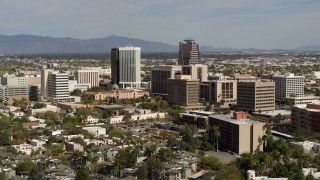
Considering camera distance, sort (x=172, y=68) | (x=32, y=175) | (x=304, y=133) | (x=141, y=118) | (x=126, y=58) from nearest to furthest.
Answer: (x=32, y=175) < (x=304, y=133) < (x=141, y=118) < (x=172, y=68) < (x=126, y=58)

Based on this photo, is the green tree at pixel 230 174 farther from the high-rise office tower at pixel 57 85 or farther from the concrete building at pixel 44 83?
the concrete building at pixel 44 83

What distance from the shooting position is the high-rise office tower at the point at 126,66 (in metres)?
69.8

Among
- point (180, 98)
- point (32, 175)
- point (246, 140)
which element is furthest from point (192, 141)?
point (180, 98)

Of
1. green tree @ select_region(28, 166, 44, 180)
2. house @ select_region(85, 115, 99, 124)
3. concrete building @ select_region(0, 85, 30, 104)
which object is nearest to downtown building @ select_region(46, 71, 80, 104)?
concrete building @ select_region(0, 85, 30, 104)

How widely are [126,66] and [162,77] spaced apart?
761cm

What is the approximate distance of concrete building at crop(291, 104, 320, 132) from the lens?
37.7m

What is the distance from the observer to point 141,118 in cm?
4772

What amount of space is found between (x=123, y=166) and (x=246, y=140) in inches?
342

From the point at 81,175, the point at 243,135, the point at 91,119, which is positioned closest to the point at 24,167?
the point at 81,175

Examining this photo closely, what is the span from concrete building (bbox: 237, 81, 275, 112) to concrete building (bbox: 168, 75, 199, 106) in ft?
21.0

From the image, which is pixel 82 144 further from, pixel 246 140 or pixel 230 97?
pixel 230 97

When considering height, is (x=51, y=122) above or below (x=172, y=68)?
below

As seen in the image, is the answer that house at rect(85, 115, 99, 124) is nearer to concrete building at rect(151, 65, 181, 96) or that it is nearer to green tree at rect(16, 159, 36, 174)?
concrete building at rect(151, 65, 181, 96)

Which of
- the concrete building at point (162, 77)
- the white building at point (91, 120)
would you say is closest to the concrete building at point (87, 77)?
the concrete building at point (162, 77)
